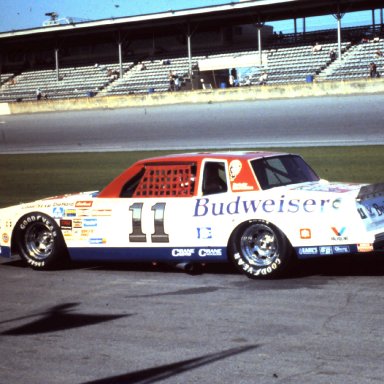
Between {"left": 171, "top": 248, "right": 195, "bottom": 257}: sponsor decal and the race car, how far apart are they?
0.4 inches

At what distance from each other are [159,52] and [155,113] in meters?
16.5

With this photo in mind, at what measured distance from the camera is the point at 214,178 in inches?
350

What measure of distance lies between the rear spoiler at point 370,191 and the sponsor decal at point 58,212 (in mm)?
3414

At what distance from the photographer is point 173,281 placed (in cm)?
841

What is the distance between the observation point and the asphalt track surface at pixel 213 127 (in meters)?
25.7

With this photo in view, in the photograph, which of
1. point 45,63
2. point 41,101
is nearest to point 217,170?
point 41,101

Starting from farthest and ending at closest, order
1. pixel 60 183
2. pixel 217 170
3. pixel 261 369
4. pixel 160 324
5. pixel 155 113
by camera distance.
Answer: pixel 155 113 < pixel 60 183 < pixel 217 170 < pixel 160 324 < pixel 261 369

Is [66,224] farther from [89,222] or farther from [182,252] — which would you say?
[182,252]

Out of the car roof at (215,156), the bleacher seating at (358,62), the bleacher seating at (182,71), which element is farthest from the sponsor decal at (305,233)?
the bleacher seating at (182,71)

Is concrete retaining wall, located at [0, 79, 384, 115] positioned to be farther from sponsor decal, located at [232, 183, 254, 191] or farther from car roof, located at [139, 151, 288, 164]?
sponsor decal, located at [232, 183, 254, 191]

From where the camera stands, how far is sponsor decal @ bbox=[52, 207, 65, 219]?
9344 mm

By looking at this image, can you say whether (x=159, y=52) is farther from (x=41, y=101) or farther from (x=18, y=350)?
(x=18, y=350)

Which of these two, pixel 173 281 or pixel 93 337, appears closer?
pixel 93 337

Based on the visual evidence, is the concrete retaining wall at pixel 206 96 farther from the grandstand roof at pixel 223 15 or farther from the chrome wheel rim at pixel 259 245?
the chrome wheel rim at pixel 259 245
